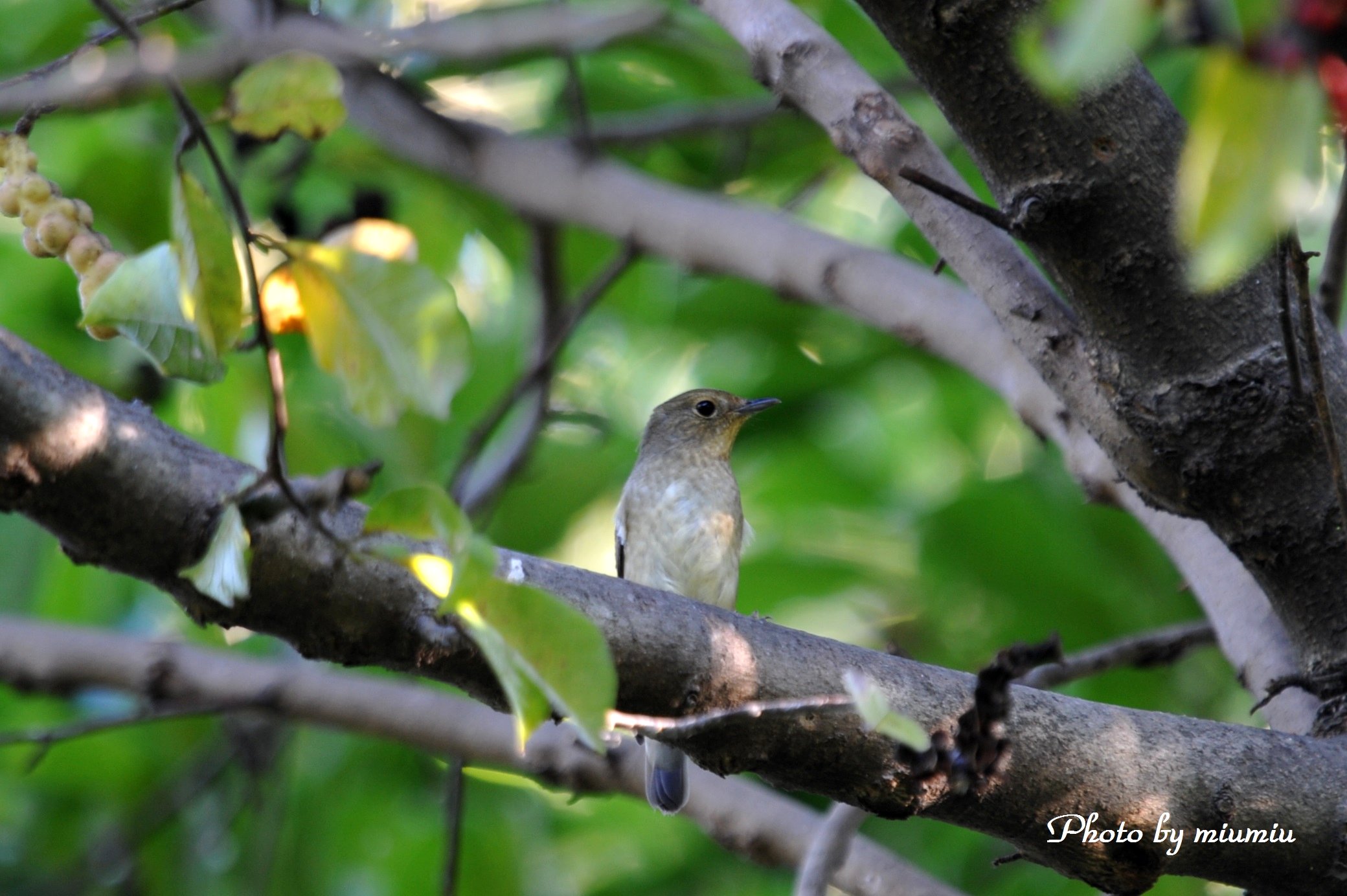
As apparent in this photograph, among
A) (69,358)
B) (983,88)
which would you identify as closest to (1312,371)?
(983,88)

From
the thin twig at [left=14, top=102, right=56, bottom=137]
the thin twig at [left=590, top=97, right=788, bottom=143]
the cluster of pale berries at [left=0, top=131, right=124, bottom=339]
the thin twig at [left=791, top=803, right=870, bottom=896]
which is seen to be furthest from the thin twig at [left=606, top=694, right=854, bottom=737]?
the thin twig at [left=590, top=97, right=788, bottom=143]

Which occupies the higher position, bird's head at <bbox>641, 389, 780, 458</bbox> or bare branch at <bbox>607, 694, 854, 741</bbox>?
bare branch at <bbox>607, 694, 854, 741</bbox>

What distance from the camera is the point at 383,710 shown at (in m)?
3.78

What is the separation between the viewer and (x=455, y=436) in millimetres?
4602

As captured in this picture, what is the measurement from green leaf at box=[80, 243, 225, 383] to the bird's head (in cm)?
321

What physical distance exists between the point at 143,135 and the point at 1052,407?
341 cm

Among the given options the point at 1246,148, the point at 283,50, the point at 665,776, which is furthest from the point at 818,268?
the point at 1246,148

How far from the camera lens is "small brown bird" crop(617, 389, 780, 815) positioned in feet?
14.0

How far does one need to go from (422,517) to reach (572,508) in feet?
10.7

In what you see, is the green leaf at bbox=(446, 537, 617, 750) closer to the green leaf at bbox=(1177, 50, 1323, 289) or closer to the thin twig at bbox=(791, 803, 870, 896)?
the green leaf at bbox=(1177, 50, 1323, 289)

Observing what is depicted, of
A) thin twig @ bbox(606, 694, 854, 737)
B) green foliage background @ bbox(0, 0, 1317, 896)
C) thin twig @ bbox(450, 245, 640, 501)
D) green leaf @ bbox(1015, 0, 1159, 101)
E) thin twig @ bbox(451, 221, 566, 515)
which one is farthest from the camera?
thin twig @ bbox(451, 221, 566, 515)

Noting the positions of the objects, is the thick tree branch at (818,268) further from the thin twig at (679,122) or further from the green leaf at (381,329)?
the green leaf at (381,329)

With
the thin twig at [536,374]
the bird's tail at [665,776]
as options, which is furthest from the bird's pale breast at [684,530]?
the bird's tail at [665,776]

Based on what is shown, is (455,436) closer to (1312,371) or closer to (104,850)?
(104,850)
